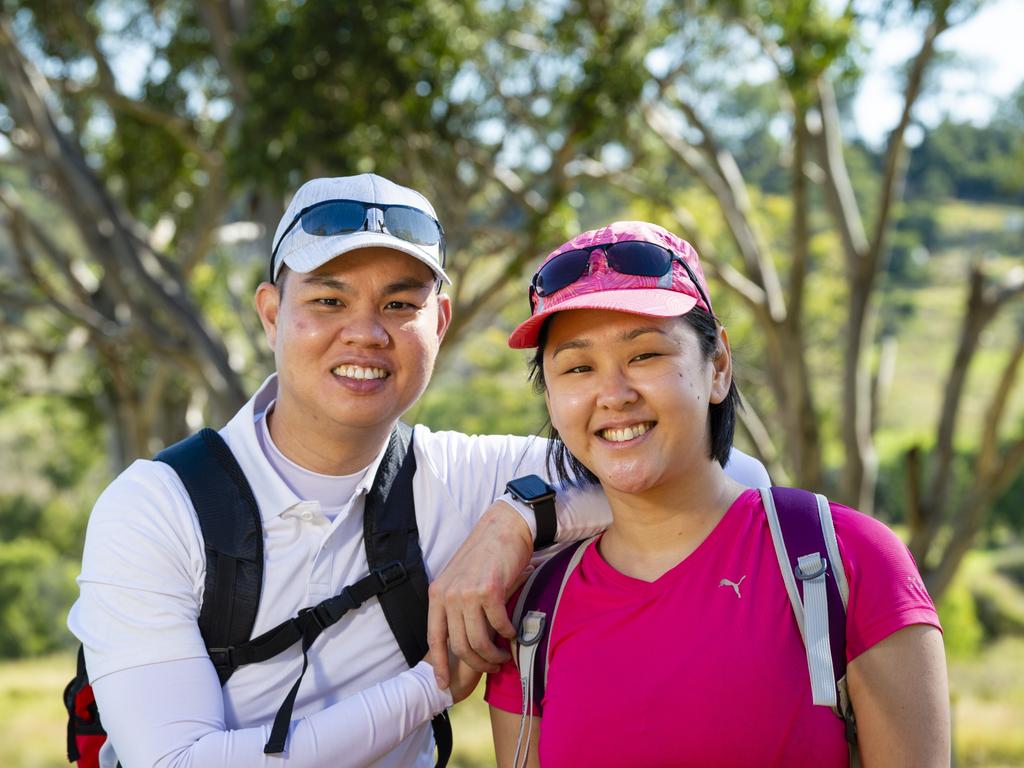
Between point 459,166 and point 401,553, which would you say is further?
point 459,166

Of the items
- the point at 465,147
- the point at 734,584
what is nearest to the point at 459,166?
the point at 465,147

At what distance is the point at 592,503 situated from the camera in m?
2.45

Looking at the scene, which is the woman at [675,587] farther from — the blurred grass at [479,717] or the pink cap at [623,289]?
the blurred grass at [479,717]

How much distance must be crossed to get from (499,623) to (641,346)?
0.61 m

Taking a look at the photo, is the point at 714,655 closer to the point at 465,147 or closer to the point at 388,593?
the point at 388,593

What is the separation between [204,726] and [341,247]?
1001mm

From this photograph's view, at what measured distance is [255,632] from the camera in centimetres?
231

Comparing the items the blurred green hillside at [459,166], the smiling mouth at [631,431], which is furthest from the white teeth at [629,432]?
the blurred green hillside at [459,166]

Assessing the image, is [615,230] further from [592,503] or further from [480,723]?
[480,723]

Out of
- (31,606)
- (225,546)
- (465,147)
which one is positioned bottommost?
(31,606)

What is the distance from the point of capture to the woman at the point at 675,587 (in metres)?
1.94

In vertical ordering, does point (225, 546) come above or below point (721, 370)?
below

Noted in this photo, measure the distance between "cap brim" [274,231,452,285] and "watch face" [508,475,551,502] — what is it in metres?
0.52

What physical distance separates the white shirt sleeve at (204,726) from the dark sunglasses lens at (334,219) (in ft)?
3.08
